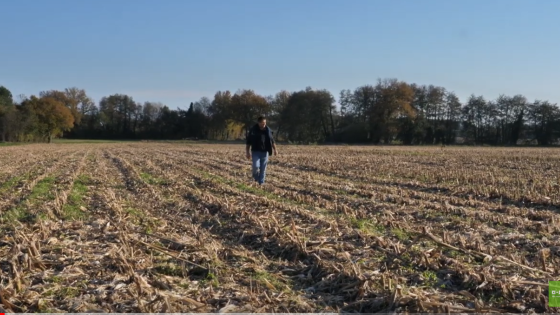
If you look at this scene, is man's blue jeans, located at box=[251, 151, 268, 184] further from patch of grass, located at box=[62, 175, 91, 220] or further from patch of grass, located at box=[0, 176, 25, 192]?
patch of grass, located at box=[0, 176, 25, 192]

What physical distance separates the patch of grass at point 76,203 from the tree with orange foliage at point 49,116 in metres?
65.8

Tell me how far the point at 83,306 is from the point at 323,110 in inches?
2975

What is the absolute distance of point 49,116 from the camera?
243 ft

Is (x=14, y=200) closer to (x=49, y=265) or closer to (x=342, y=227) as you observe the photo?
(x=49, y=265)

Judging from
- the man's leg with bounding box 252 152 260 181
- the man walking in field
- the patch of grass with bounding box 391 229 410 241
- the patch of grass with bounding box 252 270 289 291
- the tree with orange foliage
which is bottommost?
the patch of grass with bounding box 252 270 289 291

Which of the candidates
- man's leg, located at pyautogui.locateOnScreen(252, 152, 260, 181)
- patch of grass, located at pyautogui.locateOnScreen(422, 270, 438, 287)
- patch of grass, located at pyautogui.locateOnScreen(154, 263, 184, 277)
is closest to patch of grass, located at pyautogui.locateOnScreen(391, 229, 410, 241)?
patch of grass, located at pyautogui.locateOnScreen(422, 270, 438, 287)

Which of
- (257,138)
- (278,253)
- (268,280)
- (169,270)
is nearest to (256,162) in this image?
(257,138)

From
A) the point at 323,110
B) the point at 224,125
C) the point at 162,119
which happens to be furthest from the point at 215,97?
the point at 323,110

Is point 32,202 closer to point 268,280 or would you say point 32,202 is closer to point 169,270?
point 169,270

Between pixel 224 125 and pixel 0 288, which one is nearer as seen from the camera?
pixel 0 288

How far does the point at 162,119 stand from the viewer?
9656 cm

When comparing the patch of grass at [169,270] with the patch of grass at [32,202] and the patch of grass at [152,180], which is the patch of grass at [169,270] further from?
the patch of grass at [152,180]

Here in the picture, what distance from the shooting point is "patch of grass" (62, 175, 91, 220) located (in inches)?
359

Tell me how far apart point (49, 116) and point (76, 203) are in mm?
70996
